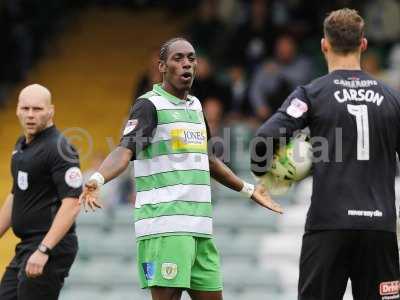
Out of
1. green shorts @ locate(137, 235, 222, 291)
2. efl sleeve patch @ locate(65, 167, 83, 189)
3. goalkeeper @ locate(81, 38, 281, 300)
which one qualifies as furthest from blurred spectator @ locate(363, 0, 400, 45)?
green shorts @ locate(137, 235, 222, 291)

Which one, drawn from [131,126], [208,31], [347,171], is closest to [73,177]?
[131,126]

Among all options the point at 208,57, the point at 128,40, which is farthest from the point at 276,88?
the point at 128,40

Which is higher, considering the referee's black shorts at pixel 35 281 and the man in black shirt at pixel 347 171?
the man in black shirt at pixel 347 171

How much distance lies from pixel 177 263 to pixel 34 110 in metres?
1.63

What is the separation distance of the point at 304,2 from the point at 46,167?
804cm

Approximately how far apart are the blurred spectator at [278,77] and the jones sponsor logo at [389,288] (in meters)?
6.50

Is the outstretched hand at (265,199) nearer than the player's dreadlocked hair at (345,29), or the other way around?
the player's dreadlocked hair at (345,29)

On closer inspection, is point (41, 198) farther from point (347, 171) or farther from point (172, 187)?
point (347, 171)

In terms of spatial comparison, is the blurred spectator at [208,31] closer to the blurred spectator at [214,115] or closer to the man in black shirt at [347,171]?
the blurred spectator at [214,115]

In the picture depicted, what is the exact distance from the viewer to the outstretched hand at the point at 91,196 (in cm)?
633

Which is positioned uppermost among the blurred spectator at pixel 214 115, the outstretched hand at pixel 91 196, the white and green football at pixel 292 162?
the blurred spectator at pixel 214 115

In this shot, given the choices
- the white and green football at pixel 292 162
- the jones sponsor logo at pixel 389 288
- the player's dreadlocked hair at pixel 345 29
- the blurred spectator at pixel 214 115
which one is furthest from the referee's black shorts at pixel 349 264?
the blurred spectator at pixel 214 115

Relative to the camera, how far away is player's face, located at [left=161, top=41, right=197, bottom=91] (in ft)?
23.0

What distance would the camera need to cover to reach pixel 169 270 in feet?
22.4
